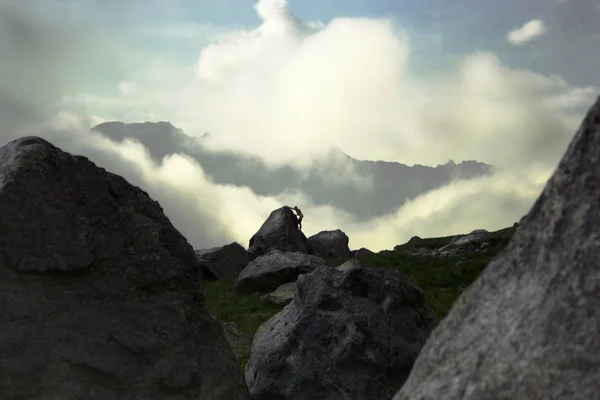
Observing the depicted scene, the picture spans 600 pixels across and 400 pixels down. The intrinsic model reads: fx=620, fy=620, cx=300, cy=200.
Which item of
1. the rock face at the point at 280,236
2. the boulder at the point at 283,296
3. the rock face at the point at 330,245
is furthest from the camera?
the rock face at the point at 330,245

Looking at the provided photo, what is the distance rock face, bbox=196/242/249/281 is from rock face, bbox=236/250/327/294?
12.9m

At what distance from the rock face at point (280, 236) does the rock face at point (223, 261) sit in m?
1.17

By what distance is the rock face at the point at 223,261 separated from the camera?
5566cm

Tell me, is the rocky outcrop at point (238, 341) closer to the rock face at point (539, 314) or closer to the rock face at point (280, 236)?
the rock face at point (539, 314)

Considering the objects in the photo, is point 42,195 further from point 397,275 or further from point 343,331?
point 397,275

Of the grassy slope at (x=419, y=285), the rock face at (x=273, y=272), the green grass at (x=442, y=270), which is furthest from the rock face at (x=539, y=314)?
the rock face at (x=273, y=272)

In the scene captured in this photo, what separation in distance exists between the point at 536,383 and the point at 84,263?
300 inches

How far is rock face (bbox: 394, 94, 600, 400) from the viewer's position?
17.1ft

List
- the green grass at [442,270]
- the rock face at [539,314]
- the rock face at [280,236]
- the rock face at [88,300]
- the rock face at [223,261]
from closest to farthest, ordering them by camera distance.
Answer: the rock face at [539,314] → the rock face at [88,300] → the green grass at [442,270] → the rock face at [223,261] → the rock face at [280,236]

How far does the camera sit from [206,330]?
37.6 feet

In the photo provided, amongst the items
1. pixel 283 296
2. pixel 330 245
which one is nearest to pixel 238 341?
pixel 283 296

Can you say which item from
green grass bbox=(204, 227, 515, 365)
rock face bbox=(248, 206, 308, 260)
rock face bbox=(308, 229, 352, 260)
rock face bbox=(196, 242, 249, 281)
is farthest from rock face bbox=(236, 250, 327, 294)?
rock face bbox=(308, 229, 352, 260)

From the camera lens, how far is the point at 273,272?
1610 inches

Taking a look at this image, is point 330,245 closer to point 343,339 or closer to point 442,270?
point 442,270
